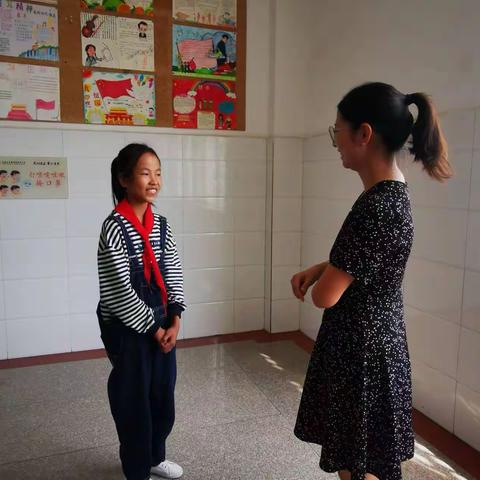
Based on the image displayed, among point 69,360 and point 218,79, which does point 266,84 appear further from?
point 69,360

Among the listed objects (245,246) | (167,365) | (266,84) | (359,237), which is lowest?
(167,365)

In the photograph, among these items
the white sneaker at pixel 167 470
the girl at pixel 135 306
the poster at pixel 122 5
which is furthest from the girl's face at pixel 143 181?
the poster at pixel 122 5

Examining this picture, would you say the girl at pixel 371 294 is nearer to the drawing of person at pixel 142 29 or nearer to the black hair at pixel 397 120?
the black hair at pixel 397 120

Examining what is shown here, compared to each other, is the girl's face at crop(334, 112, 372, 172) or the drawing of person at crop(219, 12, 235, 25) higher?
the drawing of person at crop(219, 12, 235, 25)

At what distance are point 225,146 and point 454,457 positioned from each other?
194 centimetres

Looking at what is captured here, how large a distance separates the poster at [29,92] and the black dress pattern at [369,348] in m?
1.94

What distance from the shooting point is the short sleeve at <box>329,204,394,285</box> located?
95 cm

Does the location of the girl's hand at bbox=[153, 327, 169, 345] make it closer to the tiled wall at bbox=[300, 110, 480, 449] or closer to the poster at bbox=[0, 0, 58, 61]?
the tiled wall at bbox=[300, 110, 480, 449]

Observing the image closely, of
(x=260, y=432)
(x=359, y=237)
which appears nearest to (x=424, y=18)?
(x=359, y=237)

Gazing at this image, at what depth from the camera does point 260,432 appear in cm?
179

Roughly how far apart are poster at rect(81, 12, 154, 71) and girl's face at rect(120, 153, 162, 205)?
1353mm

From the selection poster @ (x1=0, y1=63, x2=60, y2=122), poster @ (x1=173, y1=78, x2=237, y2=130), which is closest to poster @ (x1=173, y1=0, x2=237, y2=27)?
poster @ (x1=173, y1=78, x2=237, y2=130)

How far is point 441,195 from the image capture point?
5.82 feet

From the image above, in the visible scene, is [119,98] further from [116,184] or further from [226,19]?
[116,184]
